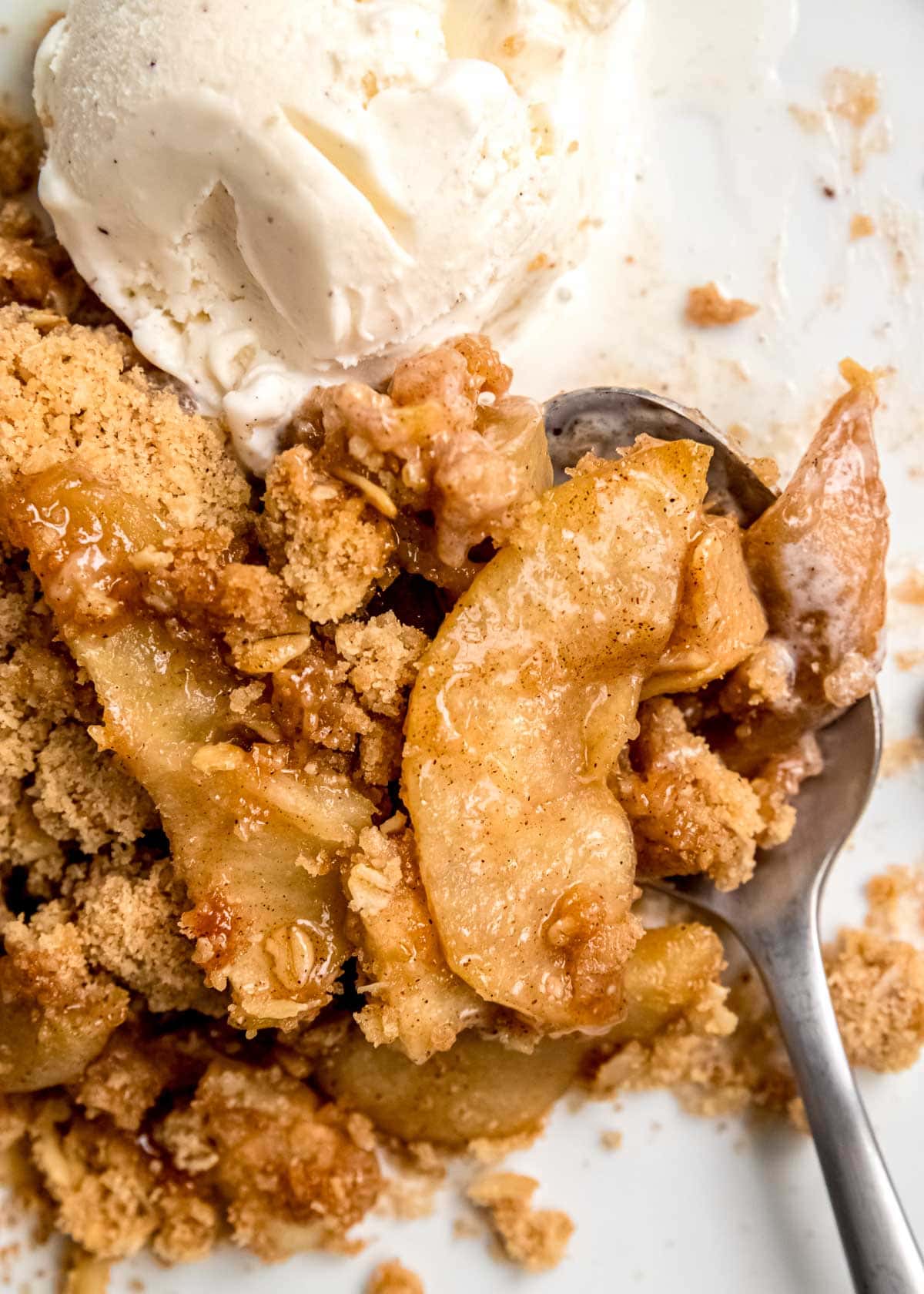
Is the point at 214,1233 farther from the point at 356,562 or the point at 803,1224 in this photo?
the point at 356,562

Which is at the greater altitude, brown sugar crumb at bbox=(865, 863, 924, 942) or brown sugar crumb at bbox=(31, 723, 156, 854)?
brown sugar crumb at bbox=(865, 863, 924, 942)

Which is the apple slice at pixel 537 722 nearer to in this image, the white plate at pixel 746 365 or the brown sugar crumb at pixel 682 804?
the brown sugar crumb at pixel 682 804

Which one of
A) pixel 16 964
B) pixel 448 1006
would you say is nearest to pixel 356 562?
pixel 448 1006

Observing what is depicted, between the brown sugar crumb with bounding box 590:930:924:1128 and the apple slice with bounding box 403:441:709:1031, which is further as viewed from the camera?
the brown sugar crumb with bounding box 590:930:924:1128

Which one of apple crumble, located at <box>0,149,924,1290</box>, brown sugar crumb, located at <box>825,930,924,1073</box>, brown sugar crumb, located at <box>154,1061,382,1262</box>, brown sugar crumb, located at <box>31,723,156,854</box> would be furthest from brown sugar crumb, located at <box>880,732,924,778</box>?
brown sugar crumb, located at <box>31,723,156,854</box>

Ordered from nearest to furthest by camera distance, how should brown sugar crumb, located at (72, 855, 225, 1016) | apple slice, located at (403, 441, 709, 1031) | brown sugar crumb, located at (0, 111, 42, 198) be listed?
apple slice, located at (403, 441, 709, 1031) < brown sugar crumb, located at (72, 855, 225, 1016) < brown sugar crumb, located at (0, 111, 42, 198)

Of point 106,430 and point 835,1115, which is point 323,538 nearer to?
point 106,430

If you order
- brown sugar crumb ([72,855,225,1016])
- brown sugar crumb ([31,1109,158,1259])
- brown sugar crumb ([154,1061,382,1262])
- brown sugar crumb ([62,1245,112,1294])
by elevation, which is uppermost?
brown sugar crumb ([72,855,225,1016])

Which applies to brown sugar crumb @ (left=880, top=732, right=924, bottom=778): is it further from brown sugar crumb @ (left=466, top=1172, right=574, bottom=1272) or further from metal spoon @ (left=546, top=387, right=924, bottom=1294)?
brown sugar crumb @ (left=466, top=1172, right=574, bottom=1272)
